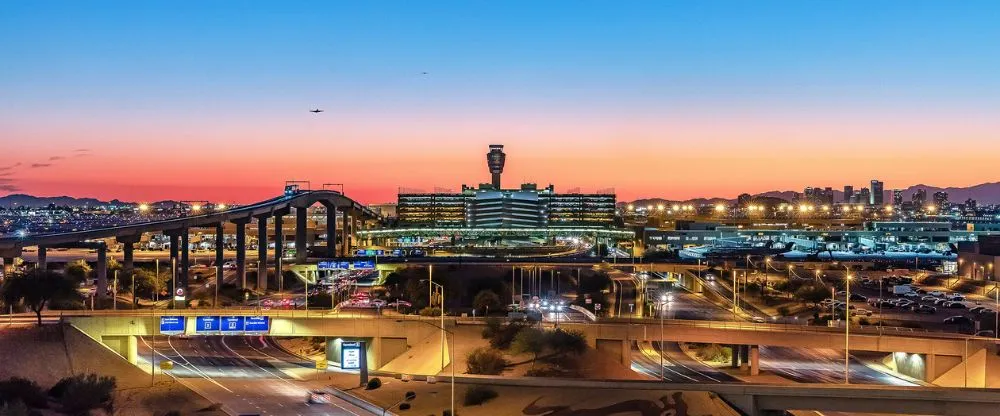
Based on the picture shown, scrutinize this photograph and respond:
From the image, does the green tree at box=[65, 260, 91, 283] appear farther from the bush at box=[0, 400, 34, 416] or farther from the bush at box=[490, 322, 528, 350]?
the bush at box=[0, 400, 34, 416]

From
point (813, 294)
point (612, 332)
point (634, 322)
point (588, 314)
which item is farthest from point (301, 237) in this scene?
point (612, 332)

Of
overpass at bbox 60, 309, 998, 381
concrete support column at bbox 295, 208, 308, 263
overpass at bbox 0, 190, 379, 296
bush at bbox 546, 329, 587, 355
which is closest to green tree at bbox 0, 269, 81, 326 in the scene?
overpass at bbox 60, 309, 998, 381

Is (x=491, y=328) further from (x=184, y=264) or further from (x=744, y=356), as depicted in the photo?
(x=184, y=264)

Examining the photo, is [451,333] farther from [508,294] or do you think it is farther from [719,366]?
[508,294]

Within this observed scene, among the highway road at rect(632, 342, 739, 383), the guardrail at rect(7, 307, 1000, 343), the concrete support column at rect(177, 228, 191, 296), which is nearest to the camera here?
the highway road at rect(632, 342, 739, 383)

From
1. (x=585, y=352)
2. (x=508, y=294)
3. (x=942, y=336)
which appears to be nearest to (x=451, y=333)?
(x=585, y=352)

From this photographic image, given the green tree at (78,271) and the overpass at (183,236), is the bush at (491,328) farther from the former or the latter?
the green tree at (78,271)
